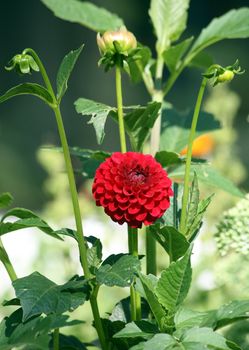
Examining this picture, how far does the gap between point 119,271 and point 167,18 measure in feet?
1.45

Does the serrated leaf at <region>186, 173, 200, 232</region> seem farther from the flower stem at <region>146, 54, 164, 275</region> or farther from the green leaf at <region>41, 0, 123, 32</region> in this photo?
the green leaf at <region>41, 0, 123, 32</region>

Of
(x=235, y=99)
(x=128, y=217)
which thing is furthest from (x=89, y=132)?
(x=128, y=217)

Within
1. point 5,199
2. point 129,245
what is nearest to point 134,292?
point 129,245

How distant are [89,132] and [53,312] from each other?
3017 mm

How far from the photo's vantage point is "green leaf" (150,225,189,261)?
0.83 m

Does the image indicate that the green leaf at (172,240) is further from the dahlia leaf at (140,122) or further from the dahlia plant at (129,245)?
the dahlia leaf at (140,122)

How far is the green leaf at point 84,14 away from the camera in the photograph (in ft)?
3.65

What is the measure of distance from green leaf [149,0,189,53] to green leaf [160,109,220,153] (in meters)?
0.10

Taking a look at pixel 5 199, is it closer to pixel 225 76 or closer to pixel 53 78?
pixel 225 76

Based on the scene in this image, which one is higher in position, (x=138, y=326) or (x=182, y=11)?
(x=182, y=11)

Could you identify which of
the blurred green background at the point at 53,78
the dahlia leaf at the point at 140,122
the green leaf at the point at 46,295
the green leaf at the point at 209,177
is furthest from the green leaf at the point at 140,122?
the blurred green background at the point at 53,78

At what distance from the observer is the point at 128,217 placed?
0.83 metres

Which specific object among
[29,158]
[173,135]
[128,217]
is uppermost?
[29,158]

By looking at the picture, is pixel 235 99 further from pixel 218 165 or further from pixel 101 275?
pixel 101 275
